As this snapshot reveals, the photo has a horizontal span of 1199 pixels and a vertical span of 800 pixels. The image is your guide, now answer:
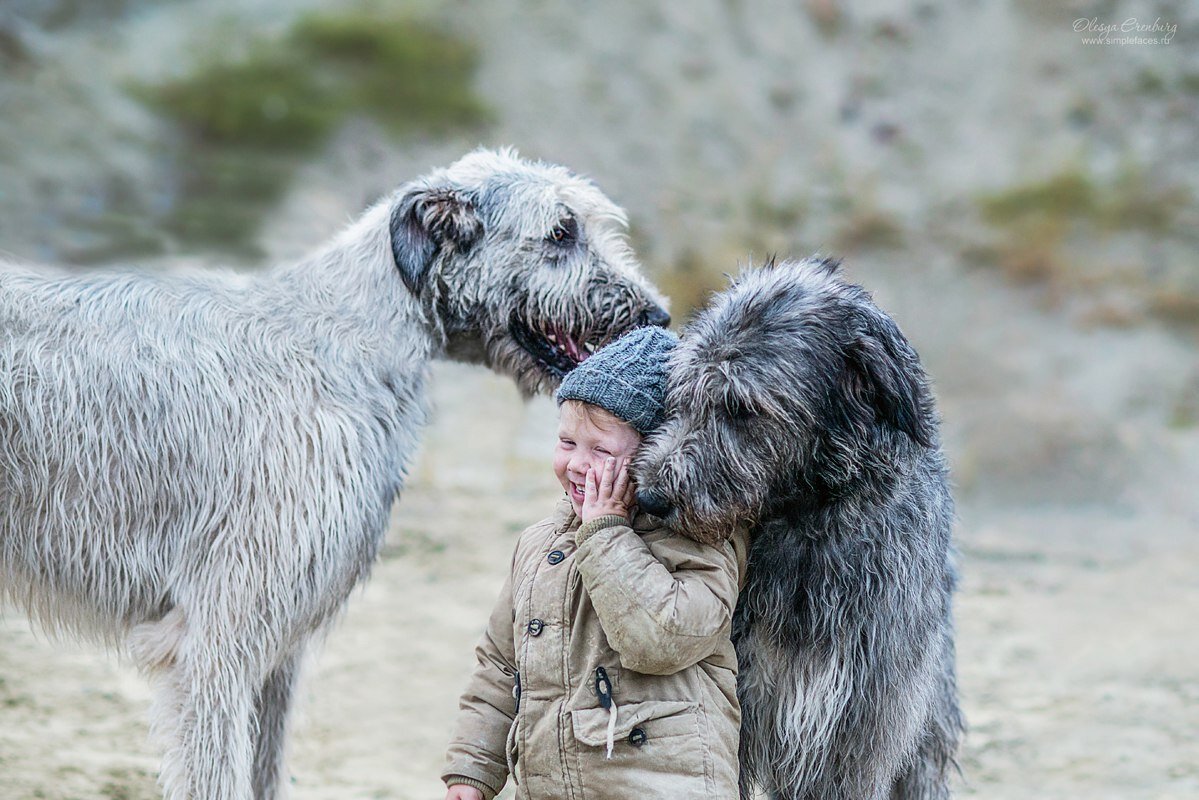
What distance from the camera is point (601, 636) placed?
9.02 ft

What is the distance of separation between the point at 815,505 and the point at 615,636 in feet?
1.93

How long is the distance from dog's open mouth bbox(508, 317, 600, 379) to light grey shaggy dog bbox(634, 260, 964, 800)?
2.90 ft

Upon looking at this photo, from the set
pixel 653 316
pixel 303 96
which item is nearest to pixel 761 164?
pixel 303 96

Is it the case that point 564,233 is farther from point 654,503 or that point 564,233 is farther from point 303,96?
point 303,96

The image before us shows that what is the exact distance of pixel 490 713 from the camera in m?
3.01

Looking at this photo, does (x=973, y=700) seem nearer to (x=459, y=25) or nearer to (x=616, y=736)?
(x=616, y=736)

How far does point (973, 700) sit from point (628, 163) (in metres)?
6.98

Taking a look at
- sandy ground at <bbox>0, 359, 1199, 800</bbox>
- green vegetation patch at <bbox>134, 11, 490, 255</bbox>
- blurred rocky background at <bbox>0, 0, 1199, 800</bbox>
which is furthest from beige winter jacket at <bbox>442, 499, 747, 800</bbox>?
green vegetation patch at <bbox>134, 11, 490, 255</bbox>

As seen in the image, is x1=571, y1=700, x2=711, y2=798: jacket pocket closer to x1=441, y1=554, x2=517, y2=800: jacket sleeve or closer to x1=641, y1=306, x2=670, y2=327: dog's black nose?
x1=441, y1=554, x2=517, y2=800: jacket sleeve

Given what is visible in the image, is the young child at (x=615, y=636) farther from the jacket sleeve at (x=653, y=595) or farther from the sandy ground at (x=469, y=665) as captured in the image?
the sandy ground at (x=469, y=665)

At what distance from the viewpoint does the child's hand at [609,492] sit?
273 cm

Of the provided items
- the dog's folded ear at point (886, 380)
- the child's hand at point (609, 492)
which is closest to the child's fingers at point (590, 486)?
the child's hand at point (609, 492)

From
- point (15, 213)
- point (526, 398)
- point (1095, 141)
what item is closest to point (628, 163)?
point (1095, 141)

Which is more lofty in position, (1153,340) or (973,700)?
(1153,340)
